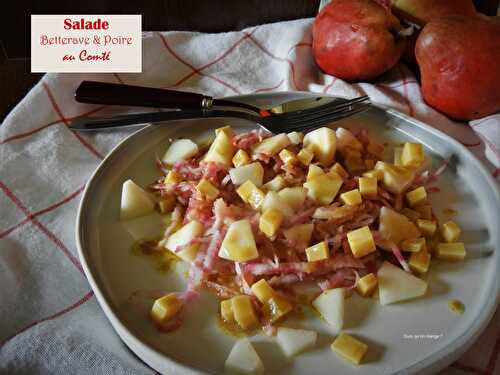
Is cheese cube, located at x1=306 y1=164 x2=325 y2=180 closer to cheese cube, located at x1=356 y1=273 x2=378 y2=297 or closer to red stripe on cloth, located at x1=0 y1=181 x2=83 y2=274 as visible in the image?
cheese cube, located at x1=356 y1=273 x2=378 y2=297

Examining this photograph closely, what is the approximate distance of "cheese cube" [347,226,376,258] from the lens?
0.99 m

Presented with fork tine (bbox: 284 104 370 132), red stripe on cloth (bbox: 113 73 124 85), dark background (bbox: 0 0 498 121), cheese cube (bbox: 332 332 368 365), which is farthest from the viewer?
dark background (bbox: 0 0 498 121)

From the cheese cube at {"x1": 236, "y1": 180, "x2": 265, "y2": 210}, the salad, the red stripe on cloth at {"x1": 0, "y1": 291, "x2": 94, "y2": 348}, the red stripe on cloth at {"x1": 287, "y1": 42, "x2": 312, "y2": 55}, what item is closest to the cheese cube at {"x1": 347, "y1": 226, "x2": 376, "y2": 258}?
the salad

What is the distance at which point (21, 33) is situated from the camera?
187cm

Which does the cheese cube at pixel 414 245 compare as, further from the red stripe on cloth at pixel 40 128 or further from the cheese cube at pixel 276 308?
the red stripe on cloth at pixel 40 128

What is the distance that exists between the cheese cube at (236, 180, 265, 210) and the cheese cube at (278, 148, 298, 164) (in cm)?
12

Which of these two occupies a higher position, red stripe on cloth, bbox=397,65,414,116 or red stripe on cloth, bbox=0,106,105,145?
red stripe on cloth, bbox=397,65,414,116

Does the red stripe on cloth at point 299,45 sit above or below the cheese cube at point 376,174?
above

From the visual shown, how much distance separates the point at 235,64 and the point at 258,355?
1148mm

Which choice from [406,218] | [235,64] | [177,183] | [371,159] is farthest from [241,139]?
[235,64]

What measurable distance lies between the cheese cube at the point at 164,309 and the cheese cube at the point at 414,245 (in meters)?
0.49

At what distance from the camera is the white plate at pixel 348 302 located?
873 mm

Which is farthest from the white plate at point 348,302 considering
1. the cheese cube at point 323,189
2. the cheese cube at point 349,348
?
the cheese cube at point 323,189

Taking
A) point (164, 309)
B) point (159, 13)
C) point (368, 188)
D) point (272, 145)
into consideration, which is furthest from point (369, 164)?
point (159, 13)
